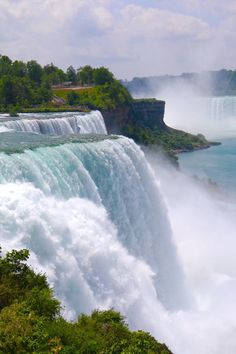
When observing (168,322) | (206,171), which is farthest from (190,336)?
(206,171)

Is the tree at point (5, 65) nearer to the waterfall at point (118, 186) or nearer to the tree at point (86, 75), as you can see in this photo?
the tree at point (86, 75)

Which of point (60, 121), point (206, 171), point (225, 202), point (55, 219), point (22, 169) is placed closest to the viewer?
point (55, 219)

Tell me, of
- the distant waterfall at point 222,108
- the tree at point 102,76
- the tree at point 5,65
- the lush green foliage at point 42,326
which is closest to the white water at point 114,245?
the lush green foliage at point 42,326

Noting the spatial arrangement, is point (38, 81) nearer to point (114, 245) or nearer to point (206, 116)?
point (114, 245)

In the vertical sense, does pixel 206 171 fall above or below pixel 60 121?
below

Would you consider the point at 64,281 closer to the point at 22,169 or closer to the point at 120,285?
the point at 120,285
